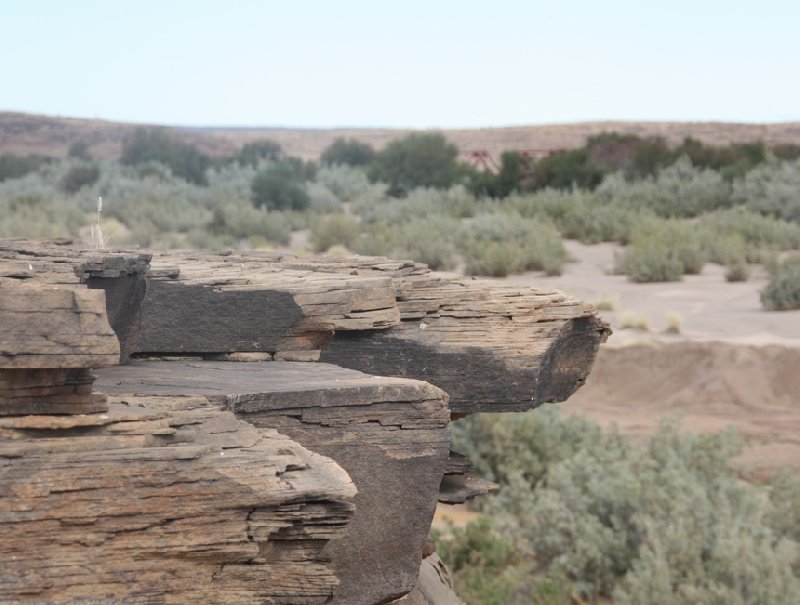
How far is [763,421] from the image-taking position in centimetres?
1516

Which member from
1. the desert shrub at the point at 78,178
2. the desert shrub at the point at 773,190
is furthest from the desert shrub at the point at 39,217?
the desert shrub at the point at 773,190

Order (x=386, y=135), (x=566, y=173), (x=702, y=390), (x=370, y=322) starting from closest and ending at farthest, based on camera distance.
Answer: (x=370, y=322)
(x=702, y=390)
(x=566, y=173)
(x=386, y=135)

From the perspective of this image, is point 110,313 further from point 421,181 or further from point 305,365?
point 421,181

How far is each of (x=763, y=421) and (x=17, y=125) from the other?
3902 cm

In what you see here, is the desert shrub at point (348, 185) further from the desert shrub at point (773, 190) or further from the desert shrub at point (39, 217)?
the desert shrub at point (773, 190)

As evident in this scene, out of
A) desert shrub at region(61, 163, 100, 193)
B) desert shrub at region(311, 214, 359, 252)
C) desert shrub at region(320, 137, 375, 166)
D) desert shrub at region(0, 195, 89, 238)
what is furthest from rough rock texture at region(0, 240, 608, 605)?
desert shrub at region(320, 137, 375, 166)

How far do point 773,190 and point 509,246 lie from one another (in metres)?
10.1

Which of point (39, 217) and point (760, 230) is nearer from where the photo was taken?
point (760, 230)

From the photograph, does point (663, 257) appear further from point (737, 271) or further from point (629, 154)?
point (629, 154)

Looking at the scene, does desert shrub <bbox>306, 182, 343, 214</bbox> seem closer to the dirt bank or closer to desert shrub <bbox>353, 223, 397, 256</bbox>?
desert shrub <bbox>353, 223, 397, 256</bbox>

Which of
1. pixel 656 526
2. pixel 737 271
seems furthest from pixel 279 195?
pixel 656 526

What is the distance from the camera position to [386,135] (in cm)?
9294

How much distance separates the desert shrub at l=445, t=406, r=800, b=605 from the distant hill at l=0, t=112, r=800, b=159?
39.0m

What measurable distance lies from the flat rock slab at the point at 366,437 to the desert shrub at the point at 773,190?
82.0 feet
